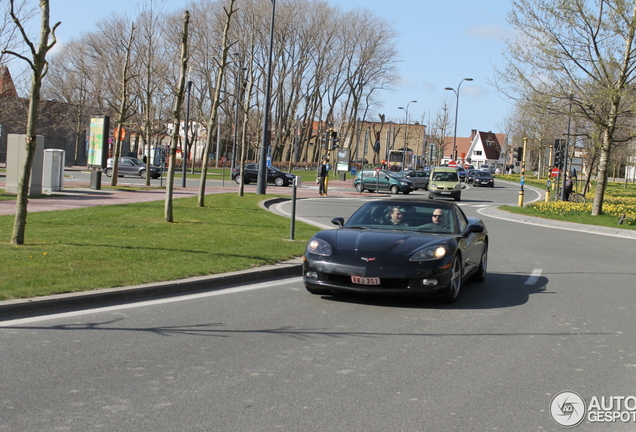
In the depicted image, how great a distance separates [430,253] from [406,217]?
4.67 feet

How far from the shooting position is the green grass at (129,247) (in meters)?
8.66

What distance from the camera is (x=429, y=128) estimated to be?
11619 cm

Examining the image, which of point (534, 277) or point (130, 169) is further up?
point (130, 169)

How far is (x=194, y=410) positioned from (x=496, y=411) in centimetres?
204

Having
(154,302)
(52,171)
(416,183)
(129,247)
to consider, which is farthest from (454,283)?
(416,183)

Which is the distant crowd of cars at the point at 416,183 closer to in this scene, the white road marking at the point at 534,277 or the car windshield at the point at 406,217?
the white road marking at the point at 534,277

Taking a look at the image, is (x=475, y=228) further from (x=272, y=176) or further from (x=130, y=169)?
(x=130, y=169)

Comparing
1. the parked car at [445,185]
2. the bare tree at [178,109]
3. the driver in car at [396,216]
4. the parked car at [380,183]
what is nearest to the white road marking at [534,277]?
the driver in car at [396,216]

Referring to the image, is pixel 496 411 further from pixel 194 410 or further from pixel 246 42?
pixel 246 42

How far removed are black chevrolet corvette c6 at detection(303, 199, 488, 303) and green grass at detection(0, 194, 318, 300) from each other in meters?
1.92

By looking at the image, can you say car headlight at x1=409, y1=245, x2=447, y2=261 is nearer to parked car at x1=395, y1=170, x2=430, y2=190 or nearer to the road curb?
the road curb

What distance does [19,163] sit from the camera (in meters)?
22.5

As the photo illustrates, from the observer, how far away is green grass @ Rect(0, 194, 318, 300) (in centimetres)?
866

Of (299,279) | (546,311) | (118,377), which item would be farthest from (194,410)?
(299,279)
